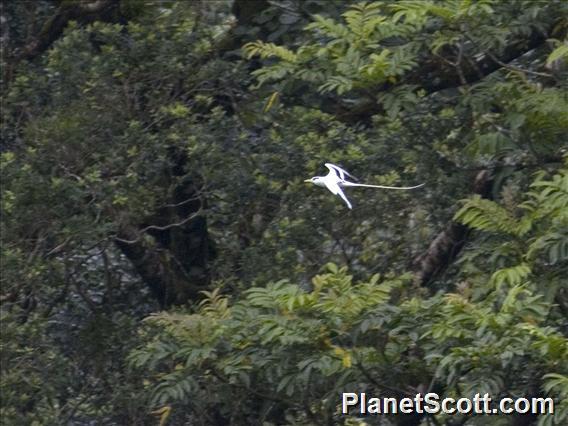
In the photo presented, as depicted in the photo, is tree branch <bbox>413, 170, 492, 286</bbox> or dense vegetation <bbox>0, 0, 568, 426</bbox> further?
tree branch <bbox>413, 170, 492, 286</bbox>

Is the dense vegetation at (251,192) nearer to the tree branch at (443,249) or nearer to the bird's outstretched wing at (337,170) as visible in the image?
the tree branch at (443,249)

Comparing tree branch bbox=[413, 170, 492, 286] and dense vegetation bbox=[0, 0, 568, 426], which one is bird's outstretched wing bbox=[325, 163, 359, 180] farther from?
tree branch bbox=[413, 170, 492, 286]

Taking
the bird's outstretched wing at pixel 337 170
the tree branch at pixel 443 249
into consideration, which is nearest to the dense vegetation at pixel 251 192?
the tree branch at pixel 443 249

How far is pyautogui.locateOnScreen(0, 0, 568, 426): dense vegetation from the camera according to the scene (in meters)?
5.07

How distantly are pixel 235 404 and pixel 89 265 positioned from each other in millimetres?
1309

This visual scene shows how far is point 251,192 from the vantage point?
6.21 m

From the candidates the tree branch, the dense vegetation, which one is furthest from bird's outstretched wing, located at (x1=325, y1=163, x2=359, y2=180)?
the tree branch

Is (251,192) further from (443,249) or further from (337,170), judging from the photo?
(337,170)

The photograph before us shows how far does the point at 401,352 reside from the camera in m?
4.97

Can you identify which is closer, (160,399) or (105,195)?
(160,399)

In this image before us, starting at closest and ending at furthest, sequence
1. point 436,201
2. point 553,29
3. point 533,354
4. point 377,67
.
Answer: point 533,354 < point 377,67 < point 553,29 < point 436,201

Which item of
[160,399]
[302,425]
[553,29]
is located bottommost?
[302,425]

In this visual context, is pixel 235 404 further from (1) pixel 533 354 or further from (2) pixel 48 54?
(2) pixel 48 54

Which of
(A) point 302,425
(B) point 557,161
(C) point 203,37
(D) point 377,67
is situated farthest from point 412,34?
(A) point 302,425
